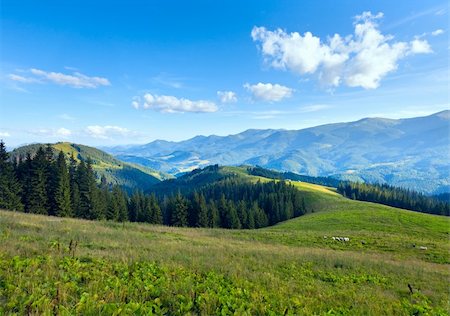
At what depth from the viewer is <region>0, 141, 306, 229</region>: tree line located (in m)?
56.4

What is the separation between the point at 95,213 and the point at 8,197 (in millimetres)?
18725

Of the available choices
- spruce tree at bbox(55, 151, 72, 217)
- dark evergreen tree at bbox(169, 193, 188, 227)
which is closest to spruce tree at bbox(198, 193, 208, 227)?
dark evergreen tree at bbox(169, 193, 188, 227)

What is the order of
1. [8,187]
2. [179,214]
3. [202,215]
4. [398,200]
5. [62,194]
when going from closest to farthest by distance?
[8,187]
[62,194]
[179,214]
[202,215]
[398,200]

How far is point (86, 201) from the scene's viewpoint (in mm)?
67875

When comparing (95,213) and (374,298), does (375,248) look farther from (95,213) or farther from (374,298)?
(95,213)

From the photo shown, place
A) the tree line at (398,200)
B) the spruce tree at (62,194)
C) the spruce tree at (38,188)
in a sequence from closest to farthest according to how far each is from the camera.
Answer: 1. the spruce tree at (38,188)
2. the spruce tree at (62,194)
3. the tree line at (398,200)

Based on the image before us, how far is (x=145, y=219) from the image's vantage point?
80.7m

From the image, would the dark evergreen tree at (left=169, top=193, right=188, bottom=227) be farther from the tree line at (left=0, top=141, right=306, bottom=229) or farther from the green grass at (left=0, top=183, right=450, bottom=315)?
the green grass at (left=0, top=183, right=450, bottom=315)

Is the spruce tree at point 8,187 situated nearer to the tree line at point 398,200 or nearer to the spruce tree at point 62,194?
the spruce tree at point 62,194

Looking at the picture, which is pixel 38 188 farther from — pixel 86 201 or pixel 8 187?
pixel 86 201

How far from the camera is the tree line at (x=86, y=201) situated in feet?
185

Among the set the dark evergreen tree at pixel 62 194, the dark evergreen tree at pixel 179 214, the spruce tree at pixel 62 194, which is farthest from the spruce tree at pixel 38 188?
the dark evergreen tree at pixel 179 214

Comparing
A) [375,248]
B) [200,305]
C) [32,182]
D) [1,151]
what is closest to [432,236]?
[375,248]

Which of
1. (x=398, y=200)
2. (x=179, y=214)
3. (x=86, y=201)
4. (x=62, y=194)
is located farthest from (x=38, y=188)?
(x=398, y=200)
